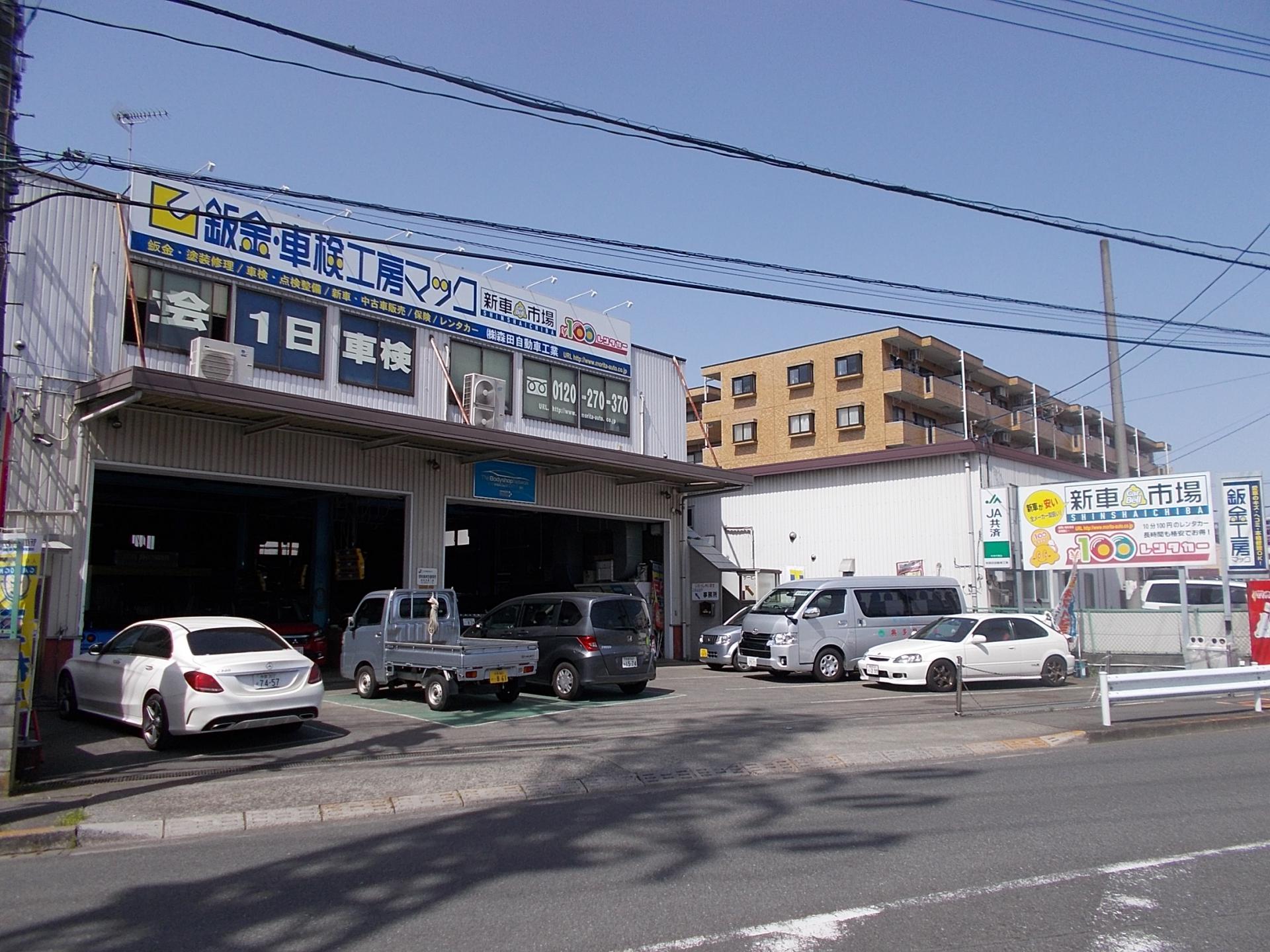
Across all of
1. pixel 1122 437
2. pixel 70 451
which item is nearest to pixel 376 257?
pixel 70 451

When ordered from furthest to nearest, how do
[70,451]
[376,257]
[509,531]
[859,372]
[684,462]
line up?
[859,372] < [509,531] < [684,462] < [376,257] < [70,451]

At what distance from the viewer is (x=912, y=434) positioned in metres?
50.8

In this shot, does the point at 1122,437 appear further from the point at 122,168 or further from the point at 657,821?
the point at 122,168

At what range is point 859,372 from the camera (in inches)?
2010

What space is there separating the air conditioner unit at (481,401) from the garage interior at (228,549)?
2582 mm

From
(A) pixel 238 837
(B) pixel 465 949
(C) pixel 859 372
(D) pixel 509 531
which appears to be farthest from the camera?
(C) pixel 859 372

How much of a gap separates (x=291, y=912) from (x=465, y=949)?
1.29 metres

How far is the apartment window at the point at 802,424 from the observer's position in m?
53.0

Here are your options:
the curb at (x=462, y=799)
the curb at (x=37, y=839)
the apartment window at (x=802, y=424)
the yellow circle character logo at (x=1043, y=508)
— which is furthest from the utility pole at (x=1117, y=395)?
the apartment window at (x=802, y=424)

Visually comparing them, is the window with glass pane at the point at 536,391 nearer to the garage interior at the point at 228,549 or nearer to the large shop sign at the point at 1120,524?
the garage interior at the point at 228,549

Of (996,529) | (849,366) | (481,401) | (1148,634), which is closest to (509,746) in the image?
(481,401)

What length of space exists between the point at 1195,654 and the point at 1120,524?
3.27 metres

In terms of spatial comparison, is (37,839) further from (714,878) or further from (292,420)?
(292,420)

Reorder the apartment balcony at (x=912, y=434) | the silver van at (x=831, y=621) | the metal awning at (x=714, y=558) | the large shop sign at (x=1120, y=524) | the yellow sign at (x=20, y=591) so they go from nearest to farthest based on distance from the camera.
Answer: the yellow sign at (x=20, y=591)
the silver van at (x=831, y=621)
the large shop sign at (x=1120, y=524)
the metal awning at (x=714, y=558)
the apartment balcony at (x=912, y=434)
